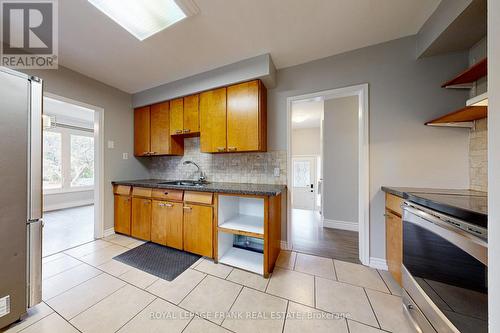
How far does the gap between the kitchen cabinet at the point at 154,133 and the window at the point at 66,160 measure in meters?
3.22

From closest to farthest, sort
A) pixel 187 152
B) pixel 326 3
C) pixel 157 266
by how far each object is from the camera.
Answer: pixel 326 3, pixel 157 266, pixel 187 152

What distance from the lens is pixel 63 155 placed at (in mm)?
4535

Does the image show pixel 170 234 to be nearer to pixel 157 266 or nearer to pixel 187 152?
pixel 157 266

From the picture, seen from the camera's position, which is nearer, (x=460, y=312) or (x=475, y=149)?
(x=460, y=312)

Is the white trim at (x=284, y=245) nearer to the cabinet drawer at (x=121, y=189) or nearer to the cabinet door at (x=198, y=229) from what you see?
the cabinet door at (x=198, y=229)

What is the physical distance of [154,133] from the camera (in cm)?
288

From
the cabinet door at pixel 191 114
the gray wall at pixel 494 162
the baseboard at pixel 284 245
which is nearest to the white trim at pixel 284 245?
the baseboard at pixel 284 245

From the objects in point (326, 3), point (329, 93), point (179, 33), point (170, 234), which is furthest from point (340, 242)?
point (179, 33)

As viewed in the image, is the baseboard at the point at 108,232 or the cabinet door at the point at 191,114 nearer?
the cabinet door at the point at 191,114

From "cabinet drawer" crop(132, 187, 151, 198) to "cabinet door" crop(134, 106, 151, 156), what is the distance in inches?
27.9

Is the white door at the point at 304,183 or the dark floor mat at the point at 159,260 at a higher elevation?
the white door at the point at 304,183

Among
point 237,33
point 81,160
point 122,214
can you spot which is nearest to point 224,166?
point 237,33

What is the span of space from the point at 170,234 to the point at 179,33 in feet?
7.63

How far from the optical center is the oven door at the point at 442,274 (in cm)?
76
